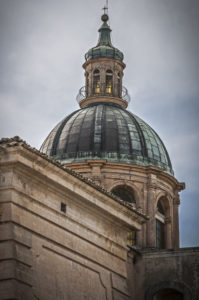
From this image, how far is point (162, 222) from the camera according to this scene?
133 ft

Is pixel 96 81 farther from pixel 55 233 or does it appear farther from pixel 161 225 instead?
pixel 55 233

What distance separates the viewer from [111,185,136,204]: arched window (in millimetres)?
39562

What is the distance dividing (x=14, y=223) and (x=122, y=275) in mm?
6864

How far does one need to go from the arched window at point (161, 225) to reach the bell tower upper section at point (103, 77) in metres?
6.61

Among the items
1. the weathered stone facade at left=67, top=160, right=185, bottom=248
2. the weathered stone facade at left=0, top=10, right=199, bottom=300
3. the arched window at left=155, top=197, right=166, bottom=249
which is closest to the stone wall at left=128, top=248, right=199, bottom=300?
the weathered stone facade at left=0, top=10, right=199, bottom=300

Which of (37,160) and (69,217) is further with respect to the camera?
(69,217)

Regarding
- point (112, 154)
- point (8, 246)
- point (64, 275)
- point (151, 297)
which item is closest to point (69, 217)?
point (64, 275)

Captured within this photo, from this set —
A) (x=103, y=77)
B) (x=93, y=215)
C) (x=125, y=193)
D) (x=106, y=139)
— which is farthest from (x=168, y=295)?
(x=103, y=77)

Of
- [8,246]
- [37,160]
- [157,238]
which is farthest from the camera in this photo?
[157,238]

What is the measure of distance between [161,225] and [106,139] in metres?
5.34

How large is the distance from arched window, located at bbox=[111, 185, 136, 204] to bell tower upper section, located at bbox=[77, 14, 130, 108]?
6.23m

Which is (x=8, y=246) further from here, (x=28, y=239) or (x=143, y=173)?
(x=143, y=173)

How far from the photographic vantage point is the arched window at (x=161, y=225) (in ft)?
131

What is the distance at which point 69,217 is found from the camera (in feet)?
81.1
